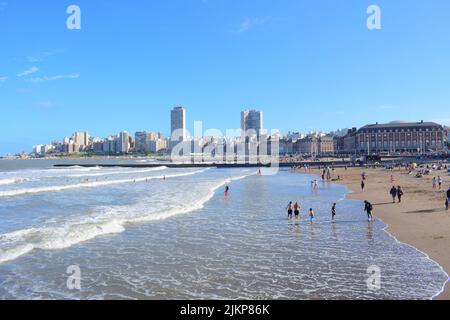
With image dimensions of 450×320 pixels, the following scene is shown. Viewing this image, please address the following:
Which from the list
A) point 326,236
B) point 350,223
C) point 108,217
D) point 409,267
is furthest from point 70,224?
point 409,267

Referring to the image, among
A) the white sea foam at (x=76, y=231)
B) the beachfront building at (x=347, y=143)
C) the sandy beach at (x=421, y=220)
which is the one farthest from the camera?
the beachfront building at (x=347, y=143)

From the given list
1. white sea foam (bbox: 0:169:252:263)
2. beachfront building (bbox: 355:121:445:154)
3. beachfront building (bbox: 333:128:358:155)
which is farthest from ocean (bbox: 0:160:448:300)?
beachfront building (bbox: 333:128:358:155)

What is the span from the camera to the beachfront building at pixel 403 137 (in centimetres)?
12156

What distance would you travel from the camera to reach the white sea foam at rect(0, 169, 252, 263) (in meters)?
13.1

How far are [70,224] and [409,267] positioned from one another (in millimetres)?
13053

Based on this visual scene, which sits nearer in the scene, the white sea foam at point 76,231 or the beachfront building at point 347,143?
the white sea foam at point 76,231

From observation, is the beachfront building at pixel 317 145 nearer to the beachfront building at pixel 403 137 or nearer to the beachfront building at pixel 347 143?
the beachfront building at pixel 347 143

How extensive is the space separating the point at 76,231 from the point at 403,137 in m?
124

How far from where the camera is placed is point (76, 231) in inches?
605

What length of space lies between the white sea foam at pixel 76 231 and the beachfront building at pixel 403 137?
373 feet

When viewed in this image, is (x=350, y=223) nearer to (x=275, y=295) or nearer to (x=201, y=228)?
(x=201, y=228)

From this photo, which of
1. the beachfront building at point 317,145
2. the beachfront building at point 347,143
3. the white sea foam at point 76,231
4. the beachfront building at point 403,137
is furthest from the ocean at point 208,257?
the beachfront building at point 317,145

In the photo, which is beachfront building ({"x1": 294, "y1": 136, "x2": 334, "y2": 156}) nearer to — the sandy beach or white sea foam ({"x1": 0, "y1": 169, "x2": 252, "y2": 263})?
the sandy beach

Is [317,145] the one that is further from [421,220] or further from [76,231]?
[76,231]
